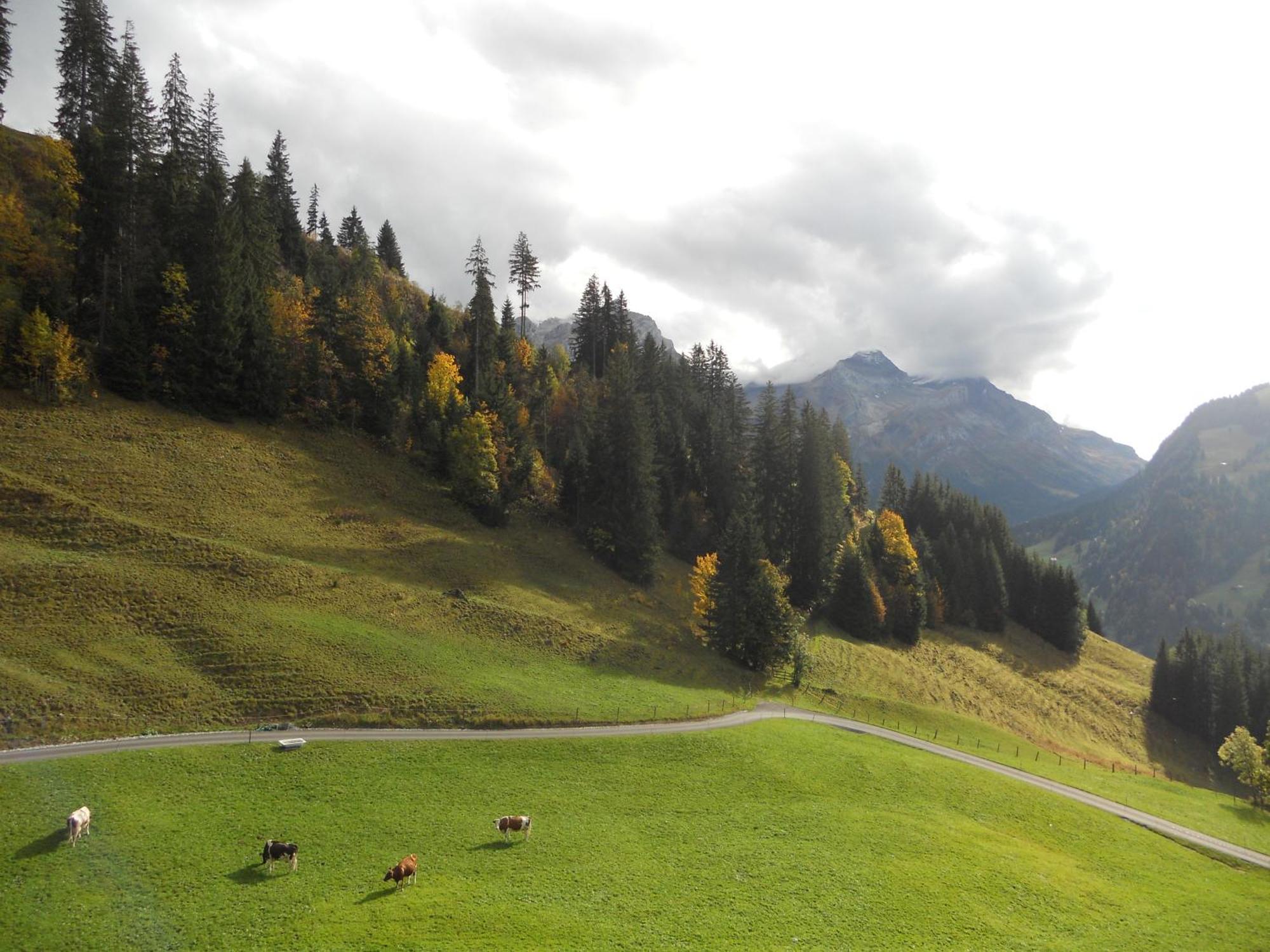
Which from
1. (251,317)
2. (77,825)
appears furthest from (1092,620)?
(77,825)

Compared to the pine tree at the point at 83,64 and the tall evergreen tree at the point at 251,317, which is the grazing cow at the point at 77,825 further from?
the pine tree at the point at 83,64

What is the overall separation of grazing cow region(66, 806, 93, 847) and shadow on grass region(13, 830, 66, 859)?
22 cm

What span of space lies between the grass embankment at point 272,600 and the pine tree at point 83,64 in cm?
3527

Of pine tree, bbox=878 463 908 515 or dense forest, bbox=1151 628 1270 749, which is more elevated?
pine tree, bbox=878 463 908 515

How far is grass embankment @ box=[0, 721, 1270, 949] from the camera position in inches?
759

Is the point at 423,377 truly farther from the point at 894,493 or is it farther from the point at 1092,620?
Result: the point at 1092,620

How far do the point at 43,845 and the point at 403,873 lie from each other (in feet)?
41.0

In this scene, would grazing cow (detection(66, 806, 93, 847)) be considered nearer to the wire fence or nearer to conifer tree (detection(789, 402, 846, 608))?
the wire fence

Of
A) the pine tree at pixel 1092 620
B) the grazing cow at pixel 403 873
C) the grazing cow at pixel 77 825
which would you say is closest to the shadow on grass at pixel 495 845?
the grazing cow at pixel 403 873

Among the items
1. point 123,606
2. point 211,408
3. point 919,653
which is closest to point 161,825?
point 123,606

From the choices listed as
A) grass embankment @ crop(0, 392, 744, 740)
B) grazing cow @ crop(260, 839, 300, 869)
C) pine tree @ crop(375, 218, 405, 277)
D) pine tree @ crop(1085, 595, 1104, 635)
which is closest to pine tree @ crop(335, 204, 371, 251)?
pine tree @ crop(375, 218, 405, 277)

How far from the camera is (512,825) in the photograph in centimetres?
2530

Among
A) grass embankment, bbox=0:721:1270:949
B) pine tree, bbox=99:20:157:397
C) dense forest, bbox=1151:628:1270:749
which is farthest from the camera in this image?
dense forest, bbox=1151:628:1270:749

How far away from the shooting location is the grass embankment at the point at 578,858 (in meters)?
19.3
